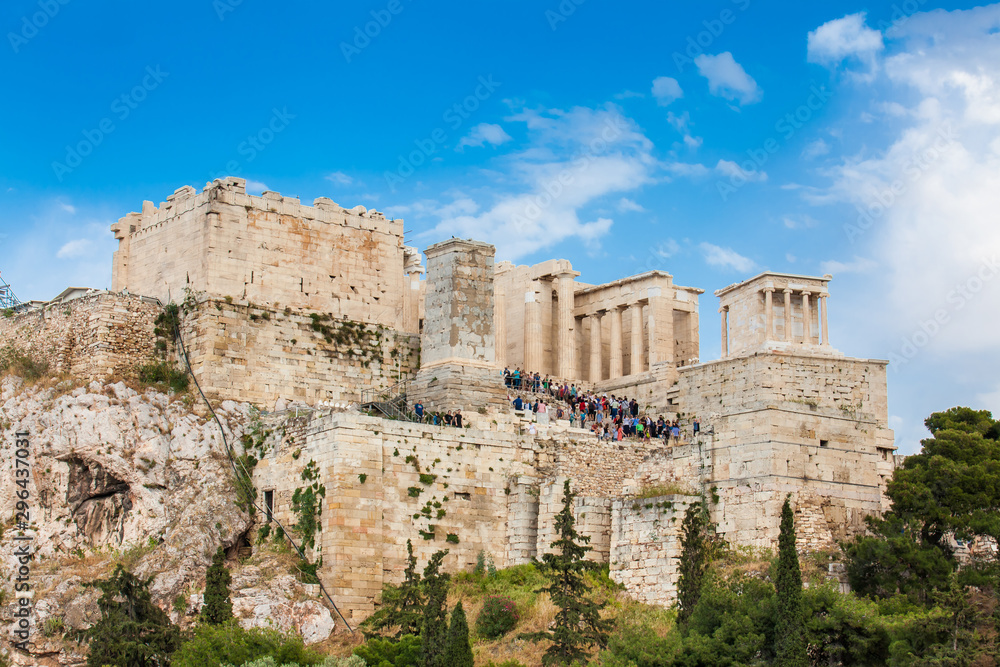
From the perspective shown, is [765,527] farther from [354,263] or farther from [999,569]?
[354,263]

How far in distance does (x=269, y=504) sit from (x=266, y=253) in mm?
8853

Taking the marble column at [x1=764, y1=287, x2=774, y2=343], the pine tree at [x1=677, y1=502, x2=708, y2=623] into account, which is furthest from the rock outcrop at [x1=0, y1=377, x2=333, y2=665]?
the marble column at [x1=764, y1=287, x2=774, y2=343]

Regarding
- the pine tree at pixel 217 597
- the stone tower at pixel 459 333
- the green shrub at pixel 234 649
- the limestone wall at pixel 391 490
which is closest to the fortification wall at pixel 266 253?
the stone tower at pixel 459 333

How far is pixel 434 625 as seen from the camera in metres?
34.4

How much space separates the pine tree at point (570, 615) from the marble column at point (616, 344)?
19.2m

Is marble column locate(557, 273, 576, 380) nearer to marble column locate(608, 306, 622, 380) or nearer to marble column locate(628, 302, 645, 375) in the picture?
marble column locate(608, 306, 622, 380)

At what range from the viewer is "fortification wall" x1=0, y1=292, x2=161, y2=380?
45.0m

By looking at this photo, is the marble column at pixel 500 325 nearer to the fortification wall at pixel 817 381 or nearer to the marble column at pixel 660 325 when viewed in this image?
the marble column at pixel 660 325

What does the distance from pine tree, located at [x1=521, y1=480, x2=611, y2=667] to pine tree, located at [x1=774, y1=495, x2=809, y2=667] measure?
4.22 meters

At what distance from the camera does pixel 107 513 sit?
42.4 meters

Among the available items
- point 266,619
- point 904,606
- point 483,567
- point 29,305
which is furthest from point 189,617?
point 904,606

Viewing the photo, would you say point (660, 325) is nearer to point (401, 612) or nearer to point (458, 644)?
point (401, 612)

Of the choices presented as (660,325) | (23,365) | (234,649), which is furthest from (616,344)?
(234,649)

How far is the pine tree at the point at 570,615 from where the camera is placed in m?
34.8
